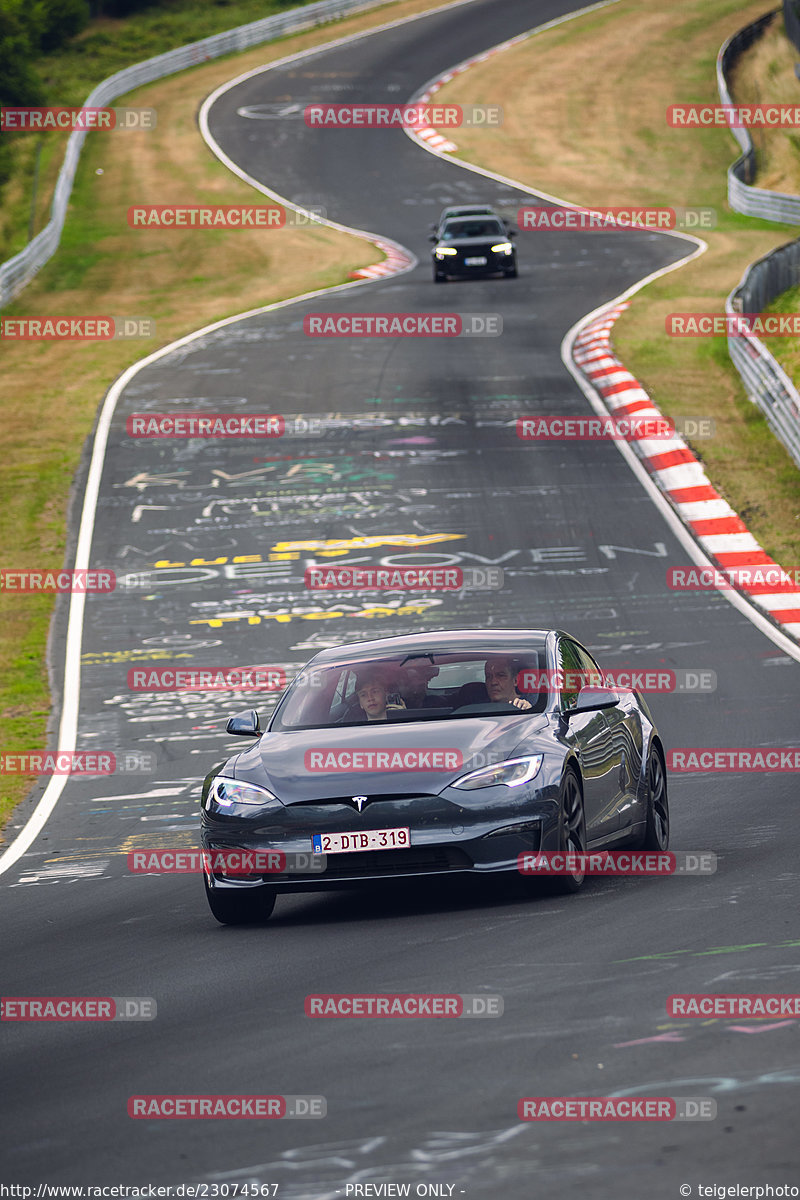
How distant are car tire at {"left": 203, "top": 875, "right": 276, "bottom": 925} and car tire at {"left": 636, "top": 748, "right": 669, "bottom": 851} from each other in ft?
7.71

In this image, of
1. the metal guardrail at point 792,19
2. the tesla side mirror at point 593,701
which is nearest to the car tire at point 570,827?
the tesla side mirror at point 593,701

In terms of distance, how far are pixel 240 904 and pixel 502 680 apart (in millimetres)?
1948

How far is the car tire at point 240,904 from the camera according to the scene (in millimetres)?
9422

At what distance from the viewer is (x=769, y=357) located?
26734mm

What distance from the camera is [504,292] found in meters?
41.2

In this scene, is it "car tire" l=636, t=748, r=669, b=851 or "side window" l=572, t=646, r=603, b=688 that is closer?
"car tire" l=636, t=748, r=669, b=851

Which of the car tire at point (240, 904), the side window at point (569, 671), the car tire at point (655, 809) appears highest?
the side window at point (569, 671)

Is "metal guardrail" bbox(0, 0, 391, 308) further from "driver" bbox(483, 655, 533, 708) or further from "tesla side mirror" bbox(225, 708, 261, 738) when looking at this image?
"driver" bbox(483, 655, 533, 708)

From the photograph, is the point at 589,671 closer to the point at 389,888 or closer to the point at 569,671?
the point at 569,671

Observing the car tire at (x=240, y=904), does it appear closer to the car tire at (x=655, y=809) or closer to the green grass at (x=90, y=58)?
the car tire at (x=655, y=809)

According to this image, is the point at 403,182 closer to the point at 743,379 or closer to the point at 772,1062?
the point at 743,379

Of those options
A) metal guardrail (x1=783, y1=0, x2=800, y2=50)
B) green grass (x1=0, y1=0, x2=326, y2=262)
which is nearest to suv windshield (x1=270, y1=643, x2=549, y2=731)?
green grass (x1=0, y1=0, x2=326, y2=262)

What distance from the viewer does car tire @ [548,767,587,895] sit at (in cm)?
926

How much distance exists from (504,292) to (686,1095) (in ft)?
120
